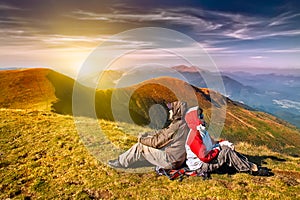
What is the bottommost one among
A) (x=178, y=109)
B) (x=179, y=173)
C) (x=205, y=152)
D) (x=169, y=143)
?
(x=179, y=173)

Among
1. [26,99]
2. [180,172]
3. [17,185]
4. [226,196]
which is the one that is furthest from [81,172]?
[26,99]

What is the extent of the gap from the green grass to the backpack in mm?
237

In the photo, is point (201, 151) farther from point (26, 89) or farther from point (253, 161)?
point (26, 89)

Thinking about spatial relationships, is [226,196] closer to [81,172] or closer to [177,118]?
[177,118]

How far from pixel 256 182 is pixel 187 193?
3317mm

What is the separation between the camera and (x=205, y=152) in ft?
35.6

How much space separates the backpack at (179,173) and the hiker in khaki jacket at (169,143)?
0.65 ft

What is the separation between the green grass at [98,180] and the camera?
9956 millimetres

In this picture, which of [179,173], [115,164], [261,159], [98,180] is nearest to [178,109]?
[179,173]

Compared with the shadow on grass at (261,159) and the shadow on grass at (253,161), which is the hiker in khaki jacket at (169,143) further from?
the shadow on grass at (261,159)

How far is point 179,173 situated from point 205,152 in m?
1.71

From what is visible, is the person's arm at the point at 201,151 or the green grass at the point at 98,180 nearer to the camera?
the green grass at the point at 98,180

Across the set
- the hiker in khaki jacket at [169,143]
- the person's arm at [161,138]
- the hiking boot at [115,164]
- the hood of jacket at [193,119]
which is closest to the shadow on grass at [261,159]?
the hiker in khaki jacket at [169,143]

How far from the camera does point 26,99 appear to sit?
5584 cm
